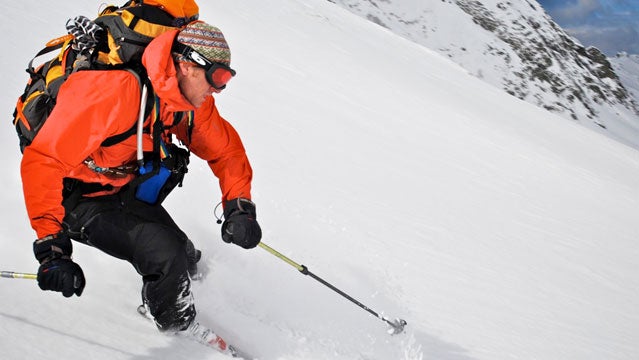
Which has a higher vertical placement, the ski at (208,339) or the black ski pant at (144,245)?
the black ski pant at (144,245)

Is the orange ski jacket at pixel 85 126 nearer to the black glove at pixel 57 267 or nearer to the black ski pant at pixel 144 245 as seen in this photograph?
the black glove at pixel 57 267

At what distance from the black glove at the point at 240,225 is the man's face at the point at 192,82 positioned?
2.93 feet

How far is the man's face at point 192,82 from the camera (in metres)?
2.72

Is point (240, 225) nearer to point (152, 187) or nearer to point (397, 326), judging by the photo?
point (152, 187)

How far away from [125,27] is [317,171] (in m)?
4.33

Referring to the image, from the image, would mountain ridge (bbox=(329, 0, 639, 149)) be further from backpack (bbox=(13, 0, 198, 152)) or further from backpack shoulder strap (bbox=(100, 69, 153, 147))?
backpack shoulder strap (bbox=(100, 69, 153, 147))

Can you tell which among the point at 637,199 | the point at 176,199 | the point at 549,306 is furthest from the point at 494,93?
the point at 176,199

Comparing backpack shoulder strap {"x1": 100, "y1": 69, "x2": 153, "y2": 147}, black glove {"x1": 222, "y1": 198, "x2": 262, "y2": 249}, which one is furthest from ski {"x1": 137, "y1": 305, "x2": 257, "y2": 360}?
backpack shoulder strap {"x1": 100, "y1": 69, "x2": 153, "y2": 147}

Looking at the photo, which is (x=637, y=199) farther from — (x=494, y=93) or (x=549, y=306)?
(x=494, y=93)

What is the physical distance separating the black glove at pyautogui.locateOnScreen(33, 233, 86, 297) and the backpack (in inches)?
20.0

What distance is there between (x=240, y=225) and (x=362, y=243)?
7.52 feet

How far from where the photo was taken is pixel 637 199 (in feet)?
42.6

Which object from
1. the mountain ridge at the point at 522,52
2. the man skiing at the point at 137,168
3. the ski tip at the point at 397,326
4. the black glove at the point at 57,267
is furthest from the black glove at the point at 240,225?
the mountain ridge at the point at 522,52

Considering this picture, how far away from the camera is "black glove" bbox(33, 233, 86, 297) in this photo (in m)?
2.46
